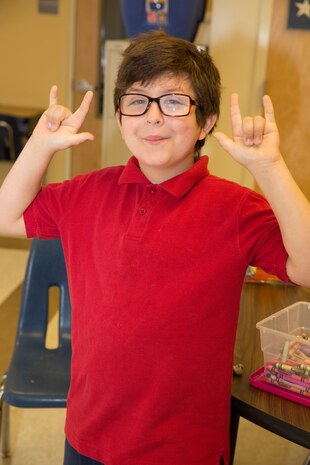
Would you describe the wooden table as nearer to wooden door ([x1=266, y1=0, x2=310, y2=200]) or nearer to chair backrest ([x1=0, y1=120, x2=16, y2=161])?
wooden door ([x1=266, y1=0, x2=310, y2=200])

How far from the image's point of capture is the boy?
109cm

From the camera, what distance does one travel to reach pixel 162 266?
3.60 ft

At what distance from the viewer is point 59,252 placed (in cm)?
202

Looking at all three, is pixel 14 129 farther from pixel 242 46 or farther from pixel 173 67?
pixel 173 67

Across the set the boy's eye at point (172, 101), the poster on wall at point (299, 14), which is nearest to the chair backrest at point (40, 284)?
the boy's eye at point (172, 101)

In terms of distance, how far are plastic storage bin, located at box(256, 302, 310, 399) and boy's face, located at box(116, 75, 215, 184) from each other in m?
0.40

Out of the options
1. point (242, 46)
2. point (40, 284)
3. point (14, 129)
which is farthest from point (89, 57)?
point (40, 284)

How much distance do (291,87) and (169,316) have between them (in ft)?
8.08

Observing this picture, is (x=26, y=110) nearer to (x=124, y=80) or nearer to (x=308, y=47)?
(x=308, y=47)

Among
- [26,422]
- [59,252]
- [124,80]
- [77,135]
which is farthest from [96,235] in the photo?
[26,422]

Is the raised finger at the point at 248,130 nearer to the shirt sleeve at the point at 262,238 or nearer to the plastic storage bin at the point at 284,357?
the shirt sleeve at the point at 262,238

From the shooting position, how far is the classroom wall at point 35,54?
17.6 feet

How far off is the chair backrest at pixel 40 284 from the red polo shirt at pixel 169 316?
2.83ft

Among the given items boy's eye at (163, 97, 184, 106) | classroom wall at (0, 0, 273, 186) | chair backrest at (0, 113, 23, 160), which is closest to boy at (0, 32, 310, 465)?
boy's eye at (163, 97, 184, 106)
